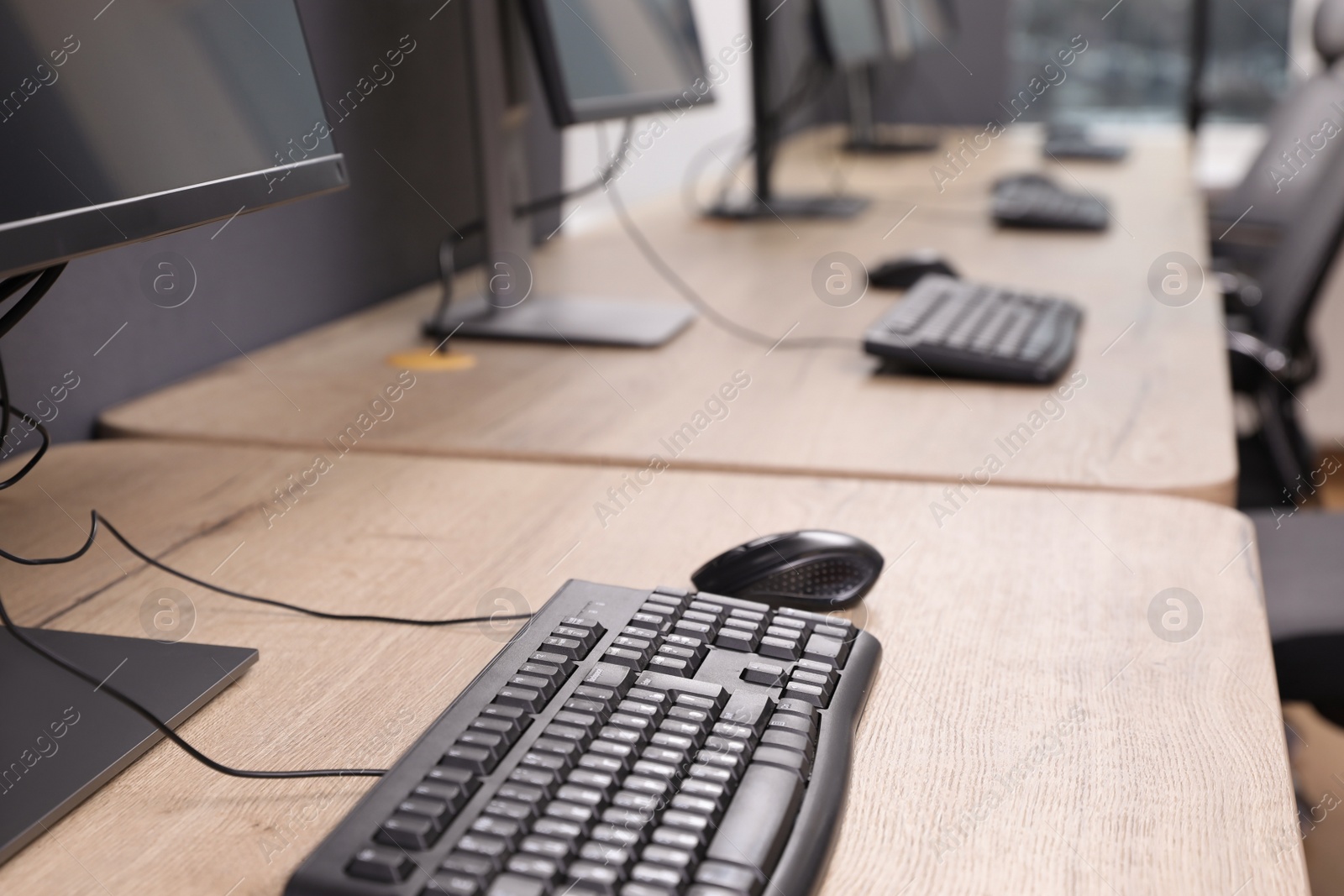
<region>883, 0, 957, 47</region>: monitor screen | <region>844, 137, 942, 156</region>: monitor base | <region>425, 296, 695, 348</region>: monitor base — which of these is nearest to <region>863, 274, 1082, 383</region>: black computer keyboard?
<region>425, 296, 695, 348</region>: monitor base

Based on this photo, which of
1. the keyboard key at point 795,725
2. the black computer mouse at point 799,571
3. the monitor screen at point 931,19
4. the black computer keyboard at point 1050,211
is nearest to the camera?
the keyboard key at point 795,725

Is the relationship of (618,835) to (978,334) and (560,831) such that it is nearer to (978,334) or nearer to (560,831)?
(560,831)

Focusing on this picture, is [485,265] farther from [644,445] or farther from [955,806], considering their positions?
[955,806]

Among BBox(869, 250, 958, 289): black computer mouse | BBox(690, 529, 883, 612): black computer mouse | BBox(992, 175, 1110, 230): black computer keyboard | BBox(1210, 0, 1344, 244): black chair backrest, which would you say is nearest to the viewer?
BBox(690, 529, 883, 612): black computer mouse

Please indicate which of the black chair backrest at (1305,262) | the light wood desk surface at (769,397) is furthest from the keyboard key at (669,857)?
the black chair backrest at (1305,262)

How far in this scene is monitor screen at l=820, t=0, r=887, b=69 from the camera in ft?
8.02

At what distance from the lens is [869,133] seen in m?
3.42

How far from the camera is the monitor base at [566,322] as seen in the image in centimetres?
129

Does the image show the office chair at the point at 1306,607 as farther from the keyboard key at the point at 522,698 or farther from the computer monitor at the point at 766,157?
the computer monitor at the point at 766,157

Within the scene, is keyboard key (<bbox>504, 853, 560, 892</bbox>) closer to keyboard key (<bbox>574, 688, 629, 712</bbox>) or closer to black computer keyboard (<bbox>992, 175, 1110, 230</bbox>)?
keyboard key (<bbox>574, 688, 629, 712</bbox>)

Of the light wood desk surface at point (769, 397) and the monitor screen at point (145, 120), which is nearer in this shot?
the monitor screen at point (145, 120)

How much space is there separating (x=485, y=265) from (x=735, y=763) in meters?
0.98

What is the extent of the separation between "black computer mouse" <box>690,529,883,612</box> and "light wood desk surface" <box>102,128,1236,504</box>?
221 millimetres

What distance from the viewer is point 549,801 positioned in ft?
1.51
